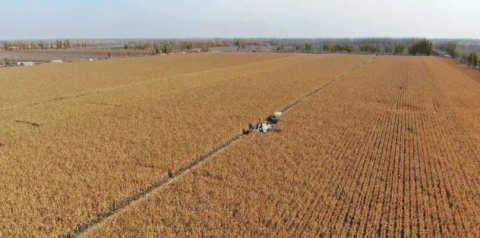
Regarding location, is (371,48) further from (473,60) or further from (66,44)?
(66,44)

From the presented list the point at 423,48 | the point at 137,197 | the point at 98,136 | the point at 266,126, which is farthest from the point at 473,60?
the point at 137,197

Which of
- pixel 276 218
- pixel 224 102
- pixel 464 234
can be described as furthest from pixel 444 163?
pixel 224 102

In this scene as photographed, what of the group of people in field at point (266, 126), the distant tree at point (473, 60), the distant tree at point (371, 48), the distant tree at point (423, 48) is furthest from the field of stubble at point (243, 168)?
the distant tree at point (371, 48)

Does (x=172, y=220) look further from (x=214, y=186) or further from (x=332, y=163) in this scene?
(x=332, y=163)

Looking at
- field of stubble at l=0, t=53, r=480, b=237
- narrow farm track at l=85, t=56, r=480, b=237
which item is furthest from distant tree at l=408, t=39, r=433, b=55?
narrow farm track at l=85, t=56, r=480, b=237

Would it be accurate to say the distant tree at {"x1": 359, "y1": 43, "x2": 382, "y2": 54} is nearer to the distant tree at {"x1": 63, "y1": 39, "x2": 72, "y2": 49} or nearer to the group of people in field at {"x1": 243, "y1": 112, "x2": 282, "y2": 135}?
the group of people in field at {"x1": 243, "y1": 112, "x2": 282, "y2": 135}
